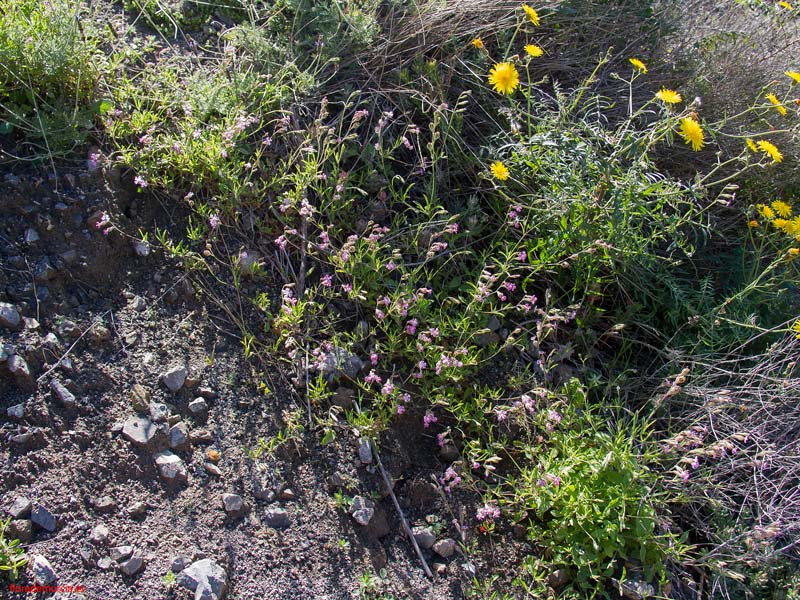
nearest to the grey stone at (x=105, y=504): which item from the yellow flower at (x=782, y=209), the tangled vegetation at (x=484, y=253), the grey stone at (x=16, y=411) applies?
the grey stone at (x=16, y=411)

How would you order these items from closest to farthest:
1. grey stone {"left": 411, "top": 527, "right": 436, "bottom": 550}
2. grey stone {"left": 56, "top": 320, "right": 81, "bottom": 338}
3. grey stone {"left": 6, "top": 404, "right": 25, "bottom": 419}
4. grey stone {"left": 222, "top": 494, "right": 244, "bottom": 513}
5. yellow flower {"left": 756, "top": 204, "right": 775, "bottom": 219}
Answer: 1. grey stone {"left": 6, "top": 404, "right": 25, "bottom": 419}
2. grey stone {"left": 222, "top": 494, "right": 244, "bottom": 513}
3. grey stone {"left": 56, "top": 320, "right": 81, "bottom": 338}
4. grey stone {"left": 411, "top": 527, "right": 436, "bottom": 550}
5. yellow flower {"left": 756, "top": 204, "right": 775, "bottom": 219}

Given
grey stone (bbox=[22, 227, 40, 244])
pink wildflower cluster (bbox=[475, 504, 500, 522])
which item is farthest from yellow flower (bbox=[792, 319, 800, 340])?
grey stone (bbox=[22, 227, 40, 244])

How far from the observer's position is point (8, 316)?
2268 mm

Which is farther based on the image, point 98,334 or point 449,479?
point 449,479

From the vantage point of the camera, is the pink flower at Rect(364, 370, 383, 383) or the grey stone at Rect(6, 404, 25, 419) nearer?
the grey stone at Rect(6, 404, 25, 419)

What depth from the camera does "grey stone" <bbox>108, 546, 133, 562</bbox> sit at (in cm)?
203

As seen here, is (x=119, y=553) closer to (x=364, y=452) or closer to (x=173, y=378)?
(x=173, y=378)

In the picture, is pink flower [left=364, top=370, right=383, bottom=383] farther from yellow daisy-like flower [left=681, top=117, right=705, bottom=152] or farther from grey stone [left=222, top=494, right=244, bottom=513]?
yellow daisy-like flower [left=681, top=117, right=705, bottom=152]

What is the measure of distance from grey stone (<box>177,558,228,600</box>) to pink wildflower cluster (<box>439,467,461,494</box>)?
86cm

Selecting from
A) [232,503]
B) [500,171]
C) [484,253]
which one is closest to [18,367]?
[232,503]

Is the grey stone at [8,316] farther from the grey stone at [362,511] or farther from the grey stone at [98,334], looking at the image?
the grey stone at [362,511]

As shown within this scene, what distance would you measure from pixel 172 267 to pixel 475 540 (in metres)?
1.56

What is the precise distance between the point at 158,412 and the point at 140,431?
0.09 m

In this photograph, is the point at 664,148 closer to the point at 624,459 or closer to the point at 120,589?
the point at 624,459
